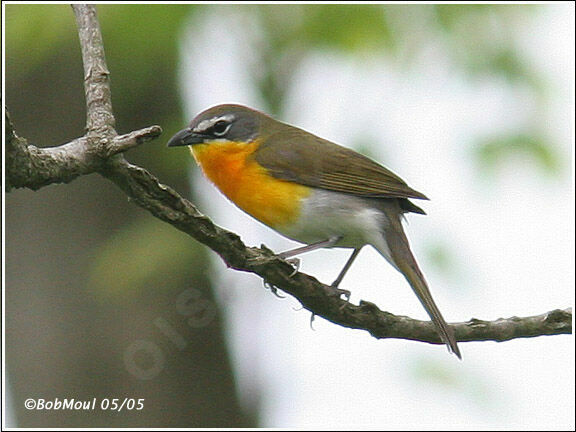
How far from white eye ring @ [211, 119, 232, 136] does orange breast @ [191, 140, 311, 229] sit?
2.6 inches

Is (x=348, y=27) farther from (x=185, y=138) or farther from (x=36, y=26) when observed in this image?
(x=36, y=26)

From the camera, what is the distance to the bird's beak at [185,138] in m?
6.31

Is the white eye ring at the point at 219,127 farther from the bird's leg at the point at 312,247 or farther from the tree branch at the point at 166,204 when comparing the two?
the tree branch at the point at 166,204

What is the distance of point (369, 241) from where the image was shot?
20.8 ft

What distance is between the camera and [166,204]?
447 centimetres

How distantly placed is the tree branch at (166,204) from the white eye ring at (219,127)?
67.4 inches

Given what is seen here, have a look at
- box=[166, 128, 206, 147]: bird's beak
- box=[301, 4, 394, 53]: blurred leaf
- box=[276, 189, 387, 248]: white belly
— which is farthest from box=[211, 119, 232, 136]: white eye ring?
box=[301, 4, 394, 53]: blurred leaf

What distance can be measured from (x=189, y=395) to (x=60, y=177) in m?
5.51

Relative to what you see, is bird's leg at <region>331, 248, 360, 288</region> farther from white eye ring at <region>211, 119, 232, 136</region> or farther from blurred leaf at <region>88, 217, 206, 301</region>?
blurred leaf at <region>88, 217, 206, 301</region>

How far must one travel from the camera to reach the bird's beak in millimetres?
6309

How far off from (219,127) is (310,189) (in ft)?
2.69

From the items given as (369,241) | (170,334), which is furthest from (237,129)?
(170,334)

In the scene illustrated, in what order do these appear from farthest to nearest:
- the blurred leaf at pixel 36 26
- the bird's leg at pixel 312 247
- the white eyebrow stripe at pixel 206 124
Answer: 1. the blurred leaf at pixel 36 26
2. the white eyebrow stripe at pixel 206 124
3. the bird's leg at pixel 312 247

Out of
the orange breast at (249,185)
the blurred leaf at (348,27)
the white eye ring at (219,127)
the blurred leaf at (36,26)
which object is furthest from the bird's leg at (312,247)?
the blurred leaf at (36,26)
